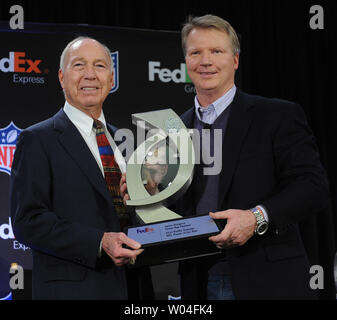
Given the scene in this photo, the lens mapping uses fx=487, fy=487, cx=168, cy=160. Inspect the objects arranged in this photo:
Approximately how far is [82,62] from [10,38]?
4.19ft

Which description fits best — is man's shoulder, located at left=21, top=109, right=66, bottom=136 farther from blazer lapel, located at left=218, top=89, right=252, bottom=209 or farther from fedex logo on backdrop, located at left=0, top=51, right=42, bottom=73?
fedex logo on backdrop, located at left=0, top=51, right=42, bottom=73

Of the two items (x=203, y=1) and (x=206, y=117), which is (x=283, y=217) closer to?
(x=206, y=117)

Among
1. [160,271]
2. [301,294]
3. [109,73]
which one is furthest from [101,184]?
[160,271]

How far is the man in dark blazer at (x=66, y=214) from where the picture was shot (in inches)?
77.2

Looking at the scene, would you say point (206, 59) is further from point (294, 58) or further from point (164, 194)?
point (294, 58)

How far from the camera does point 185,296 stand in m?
2.14

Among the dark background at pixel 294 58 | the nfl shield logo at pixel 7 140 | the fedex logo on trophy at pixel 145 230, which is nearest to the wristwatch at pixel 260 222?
the fedex logo on trophy at pixel 145 230

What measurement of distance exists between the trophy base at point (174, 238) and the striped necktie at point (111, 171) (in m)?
0.26

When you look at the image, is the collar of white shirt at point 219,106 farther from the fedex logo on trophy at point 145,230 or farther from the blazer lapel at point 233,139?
the fedex logo on trophy at point 145,230

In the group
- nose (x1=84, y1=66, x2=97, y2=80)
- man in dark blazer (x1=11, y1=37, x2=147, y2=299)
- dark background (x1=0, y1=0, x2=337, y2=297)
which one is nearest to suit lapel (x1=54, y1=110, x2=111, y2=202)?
man in dark blazer (x1=11, y1=37, x2=147, y2=299)

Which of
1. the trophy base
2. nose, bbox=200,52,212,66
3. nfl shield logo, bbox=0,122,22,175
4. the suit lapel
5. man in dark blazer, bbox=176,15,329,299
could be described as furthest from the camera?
nfl shield logo, bbox=0,122,22,175

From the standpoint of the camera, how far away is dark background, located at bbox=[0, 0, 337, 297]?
4113 millimetres

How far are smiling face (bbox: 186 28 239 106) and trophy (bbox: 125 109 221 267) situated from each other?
8.5 inches

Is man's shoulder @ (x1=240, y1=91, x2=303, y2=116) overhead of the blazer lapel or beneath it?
overhead
